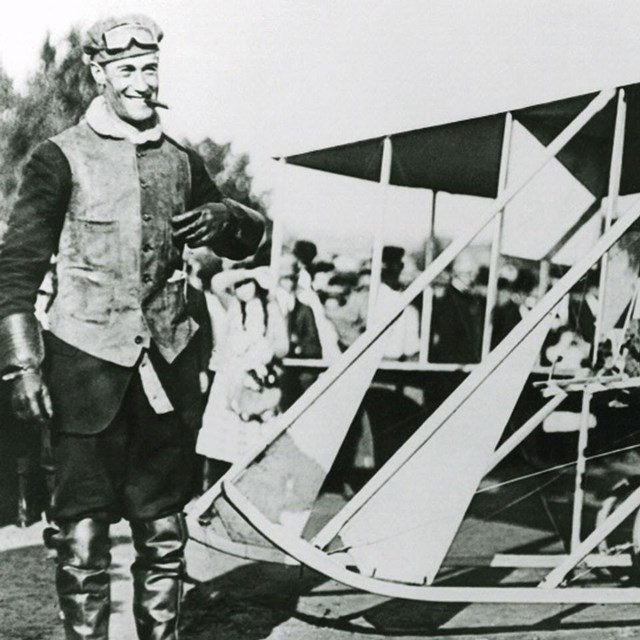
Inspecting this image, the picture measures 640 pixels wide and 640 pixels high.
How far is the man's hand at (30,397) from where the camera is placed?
8.52 ft

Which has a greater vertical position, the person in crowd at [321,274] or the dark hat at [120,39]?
the dark hat at [120,39]

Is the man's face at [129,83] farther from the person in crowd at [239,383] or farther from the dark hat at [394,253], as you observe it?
the dark hat at [394,253]

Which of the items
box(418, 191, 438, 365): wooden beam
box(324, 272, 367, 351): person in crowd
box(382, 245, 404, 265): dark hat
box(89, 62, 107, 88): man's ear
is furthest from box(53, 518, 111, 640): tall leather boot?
box(382, 245, 404, 265): dark hat

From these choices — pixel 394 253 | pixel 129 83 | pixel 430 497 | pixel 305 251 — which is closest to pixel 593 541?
pixel 430 497

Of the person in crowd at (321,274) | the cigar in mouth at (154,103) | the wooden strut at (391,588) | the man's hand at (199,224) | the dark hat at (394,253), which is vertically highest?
the cigar in mouth at (154,103)

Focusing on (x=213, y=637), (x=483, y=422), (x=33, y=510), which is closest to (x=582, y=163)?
(x=483, y=422)

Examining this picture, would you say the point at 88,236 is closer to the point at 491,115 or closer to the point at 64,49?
the point at 64,49

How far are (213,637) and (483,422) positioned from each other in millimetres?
1109

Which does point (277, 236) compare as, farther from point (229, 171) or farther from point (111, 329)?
point (111, 329)

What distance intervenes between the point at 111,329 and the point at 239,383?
1450 mm

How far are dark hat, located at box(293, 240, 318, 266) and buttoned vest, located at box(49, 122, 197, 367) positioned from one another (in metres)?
2.15

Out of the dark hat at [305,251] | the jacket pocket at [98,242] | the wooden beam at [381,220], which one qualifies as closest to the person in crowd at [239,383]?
the wooden beam at [381,220]

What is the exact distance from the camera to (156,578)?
2797 mm

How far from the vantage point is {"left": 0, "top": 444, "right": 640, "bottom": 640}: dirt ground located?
10.5ft
